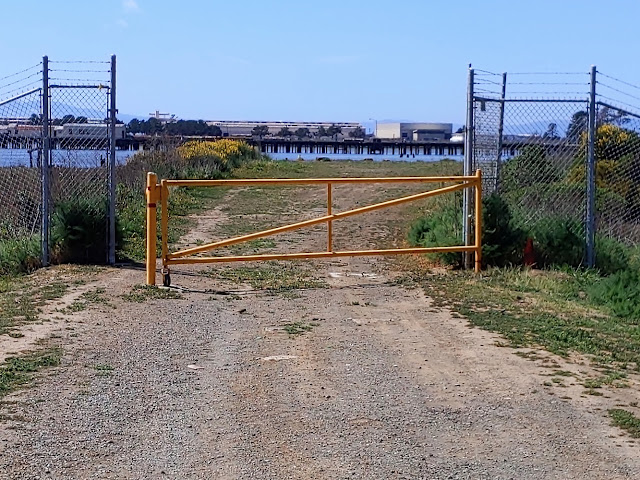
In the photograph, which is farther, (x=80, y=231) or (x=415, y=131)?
(x=415, y=131)

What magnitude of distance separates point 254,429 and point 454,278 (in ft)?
21.8

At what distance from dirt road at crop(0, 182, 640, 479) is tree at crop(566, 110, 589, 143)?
4243 mm

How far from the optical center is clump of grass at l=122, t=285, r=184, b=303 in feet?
→ 37.0

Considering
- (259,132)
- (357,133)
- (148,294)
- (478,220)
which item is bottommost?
(148,294)

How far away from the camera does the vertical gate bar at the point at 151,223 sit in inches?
467

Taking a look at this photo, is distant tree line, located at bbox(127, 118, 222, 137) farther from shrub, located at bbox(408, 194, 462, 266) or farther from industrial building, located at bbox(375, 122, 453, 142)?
shrub, located at bbox(408, 194, 462, 266)

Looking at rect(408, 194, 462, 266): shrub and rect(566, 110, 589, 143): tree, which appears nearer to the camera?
rect(566, 110, 589, 143): tree

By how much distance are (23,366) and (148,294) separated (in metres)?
3.55

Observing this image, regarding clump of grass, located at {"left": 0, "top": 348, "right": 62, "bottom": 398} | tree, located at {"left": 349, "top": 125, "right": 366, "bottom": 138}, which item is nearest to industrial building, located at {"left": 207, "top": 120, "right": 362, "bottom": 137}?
tree, located at {"left": 349, "top": 125, "right": 366, "bottom": 138}

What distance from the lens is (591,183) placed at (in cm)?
1324

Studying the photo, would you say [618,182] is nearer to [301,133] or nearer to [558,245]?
[558,245]

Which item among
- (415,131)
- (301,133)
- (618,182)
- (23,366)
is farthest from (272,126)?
(23,366)

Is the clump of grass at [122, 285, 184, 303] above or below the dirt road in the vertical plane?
above

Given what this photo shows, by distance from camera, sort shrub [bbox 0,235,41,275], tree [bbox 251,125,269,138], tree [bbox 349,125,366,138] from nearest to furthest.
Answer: shrub [bbox 0,235,41,275], tree [bbox 251,125,269,138], tree [bbox 349,125,366,138]
